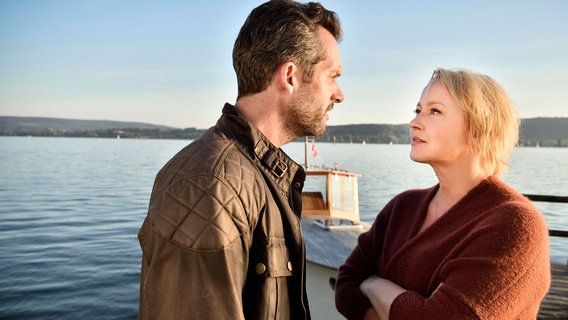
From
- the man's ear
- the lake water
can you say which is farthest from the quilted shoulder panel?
the lake water

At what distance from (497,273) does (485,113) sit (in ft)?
2.19

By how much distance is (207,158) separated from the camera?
1672mm

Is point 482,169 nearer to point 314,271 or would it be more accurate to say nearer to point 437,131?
point 437,131

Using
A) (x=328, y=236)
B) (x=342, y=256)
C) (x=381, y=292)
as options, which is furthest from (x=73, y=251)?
(x=381, y=292)

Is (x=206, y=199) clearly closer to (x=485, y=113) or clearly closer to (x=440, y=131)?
(x=440, y=131)

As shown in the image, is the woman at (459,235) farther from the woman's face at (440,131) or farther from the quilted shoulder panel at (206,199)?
the quilted shoulder panel at (206,199)

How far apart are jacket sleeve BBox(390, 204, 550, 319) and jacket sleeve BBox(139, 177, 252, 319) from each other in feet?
2.73

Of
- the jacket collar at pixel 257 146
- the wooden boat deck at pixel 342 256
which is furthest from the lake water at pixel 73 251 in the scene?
the wooden boat deck at pixel 342 256

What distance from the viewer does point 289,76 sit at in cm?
200

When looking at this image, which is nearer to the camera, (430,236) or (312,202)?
(430,236)

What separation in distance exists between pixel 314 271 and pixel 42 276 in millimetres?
11335

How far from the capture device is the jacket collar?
1898mm

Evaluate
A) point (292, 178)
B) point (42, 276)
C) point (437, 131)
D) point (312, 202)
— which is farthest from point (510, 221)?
point (42, 276)

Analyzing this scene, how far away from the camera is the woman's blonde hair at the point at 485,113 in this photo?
7.06 ft
